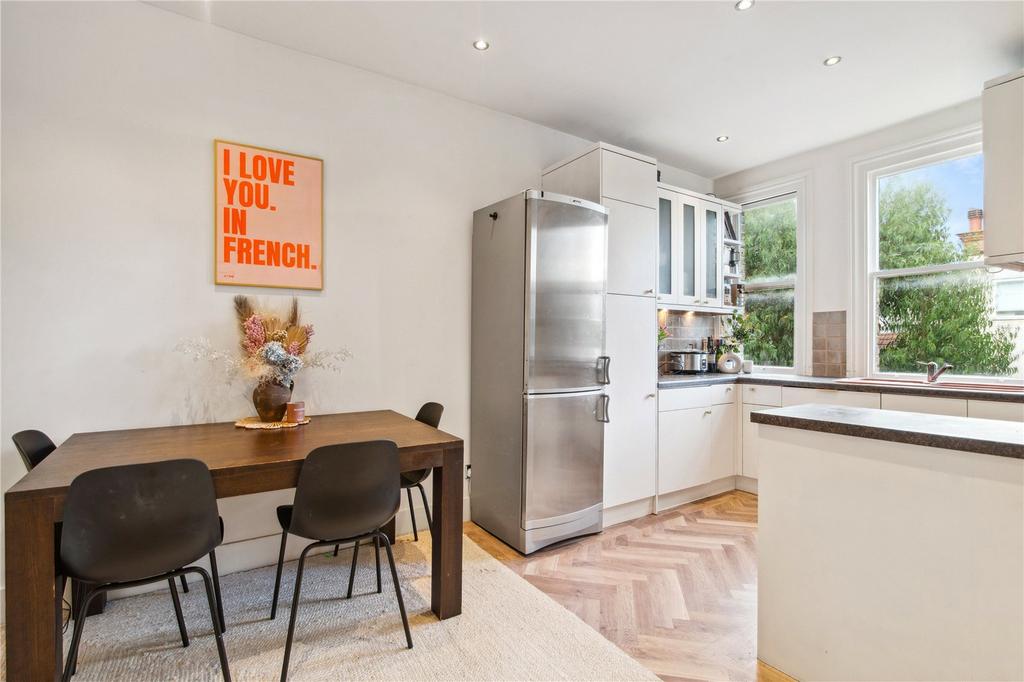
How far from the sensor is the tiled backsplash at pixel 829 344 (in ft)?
12.5

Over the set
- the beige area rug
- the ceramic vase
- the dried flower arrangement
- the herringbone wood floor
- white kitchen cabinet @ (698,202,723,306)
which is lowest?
the herringbone wood floor

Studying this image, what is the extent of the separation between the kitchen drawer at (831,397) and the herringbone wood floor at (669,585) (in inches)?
36.3

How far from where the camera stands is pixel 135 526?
1497 millimetres

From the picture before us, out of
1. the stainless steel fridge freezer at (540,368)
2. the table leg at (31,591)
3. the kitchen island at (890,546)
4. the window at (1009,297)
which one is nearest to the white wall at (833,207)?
the window at (1009,297)

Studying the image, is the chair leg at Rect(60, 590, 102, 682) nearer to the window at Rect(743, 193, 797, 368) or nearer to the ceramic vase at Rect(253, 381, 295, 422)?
the ceramic vase at Rect(253, 381, 295, 422)

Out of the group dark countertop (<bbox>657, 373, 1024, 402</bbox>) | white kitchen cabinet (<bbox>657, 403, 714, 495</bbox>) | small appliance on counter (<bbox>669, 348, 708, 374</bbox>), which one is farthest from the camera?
small appliance on counter (<bbox>669, 348, 708, 374</bbox>)

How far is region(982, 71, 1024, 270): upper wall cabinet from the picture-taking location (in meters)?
2.49

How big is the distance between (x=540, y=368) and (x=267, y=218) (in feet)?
5.64

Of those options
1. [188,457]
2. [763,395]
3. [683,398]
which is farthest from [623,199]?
[188,457]

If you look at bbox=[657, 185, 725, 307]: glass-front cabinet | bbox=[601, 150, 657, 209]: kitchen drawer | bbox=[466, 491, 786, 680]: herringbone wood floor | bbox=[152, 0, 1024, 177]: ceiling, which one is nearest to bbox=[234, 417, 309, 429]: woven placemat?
bbox=[466, 491, 786, 680]: herringbone wood floor

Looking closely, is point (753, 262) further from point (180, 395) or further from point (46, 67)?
point (46, 67)

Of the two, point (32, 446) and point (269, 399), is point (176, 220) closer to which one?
point (269, 399)

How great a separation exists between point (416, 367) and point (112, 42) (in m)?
2.19

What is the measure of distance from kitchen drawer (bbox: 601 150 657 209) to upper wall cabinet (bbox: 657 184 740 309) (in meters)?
0.36
